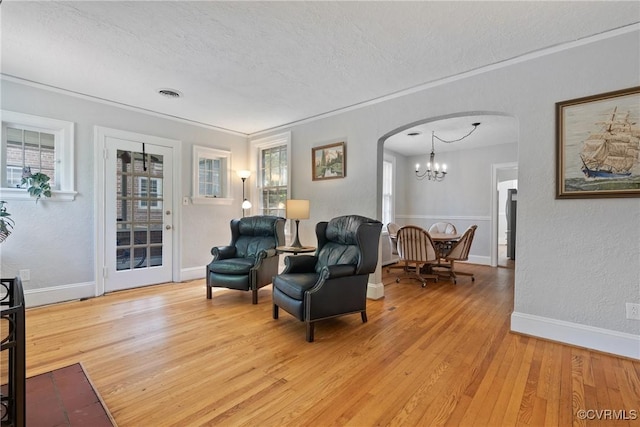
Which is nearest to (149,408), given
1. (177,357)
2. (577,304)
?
(177,357)

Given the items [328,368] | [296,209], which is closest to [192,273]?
[296,209]

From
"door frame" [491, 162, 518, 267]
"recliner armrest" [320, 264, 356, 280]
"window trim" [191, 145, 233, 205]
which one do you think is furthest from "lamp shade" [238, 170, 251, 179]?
"door frame" [491, 162, 518, 267]

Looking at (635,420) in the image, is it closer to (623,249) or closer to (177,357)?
(623,249)

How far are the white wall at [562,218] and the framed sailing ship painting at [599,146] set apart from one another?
0.06 metres

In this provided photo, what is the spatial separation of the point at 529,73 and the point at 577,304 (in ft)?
6.55

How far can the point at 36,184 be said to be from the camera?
330cm

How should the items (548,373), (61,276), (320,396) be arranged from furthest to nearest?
(61,276) < (548,373) < (320,396)

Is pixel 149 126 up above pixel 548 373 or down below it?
above

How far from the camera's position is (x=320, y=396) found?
1.81m

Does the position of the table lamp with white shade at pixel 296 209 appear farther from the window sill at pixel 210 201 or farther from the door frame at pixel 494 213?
the door frame at pixel 494 213

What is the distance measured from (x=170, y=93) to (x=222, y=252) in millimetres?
2019

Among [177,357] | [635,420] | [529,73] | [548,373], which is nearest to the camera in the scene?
[635,420]

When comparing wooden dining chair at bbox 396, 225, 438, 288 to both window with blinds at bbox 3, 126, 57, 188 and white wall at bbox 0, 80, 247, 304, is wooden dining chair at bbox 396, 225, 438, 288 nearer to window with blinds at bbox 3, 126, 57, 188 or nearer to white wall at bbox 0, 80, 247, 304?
white wall at bbox 0, 80, 247, 304

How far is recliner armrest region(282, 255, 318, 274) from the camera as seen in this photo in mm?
3125
